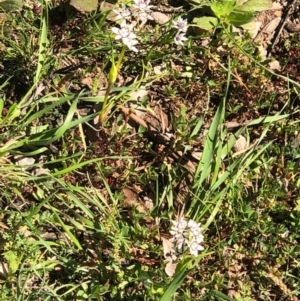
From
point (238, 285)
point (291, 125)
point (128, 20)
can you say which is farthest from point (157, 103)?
point (238, 285)

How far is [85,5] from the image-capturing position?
283cm

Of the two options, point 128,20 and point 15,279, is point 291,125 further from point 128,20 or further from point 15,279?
point 15,279

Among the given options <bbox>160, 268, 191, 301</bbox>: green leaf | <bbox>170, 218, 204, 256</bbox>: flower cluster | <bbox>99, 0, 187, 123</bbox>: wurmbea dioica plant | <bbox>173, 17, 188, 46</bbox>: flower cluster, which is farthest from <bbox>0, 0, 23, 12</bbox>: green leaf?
<bbox>160, 268, 191, 301</bbox>: green leaf

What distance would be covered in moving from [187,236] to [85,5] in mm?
1175

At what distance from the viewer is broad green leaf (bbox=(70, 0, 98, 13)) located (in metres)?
2.82

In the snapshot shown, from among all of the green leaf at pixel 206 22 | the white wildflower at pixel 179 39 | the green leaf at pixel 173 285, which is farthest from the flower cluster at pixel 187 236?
the green leaf at pixel 206 22

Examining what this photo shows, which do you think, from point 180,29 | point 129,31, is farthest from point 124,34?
point 180,29

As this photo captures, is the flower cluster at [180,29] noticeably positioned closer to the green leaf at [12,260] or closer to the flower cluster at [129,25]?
the flower cluster at [129,25]

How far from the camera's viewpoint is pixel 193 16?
10.0ft

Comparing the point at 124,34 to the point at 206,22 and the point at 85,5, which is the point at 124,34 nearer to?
the point at 85,5

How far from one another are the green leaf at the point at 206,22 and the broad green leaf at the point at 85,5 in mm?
500

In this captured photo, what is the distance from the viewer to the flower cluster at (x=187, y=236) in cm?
238

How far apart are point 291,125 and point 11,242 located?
140 cm

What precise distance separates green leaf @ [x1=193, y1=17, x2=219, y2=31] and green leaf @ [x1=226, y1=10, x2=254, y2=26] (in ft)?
0.22
